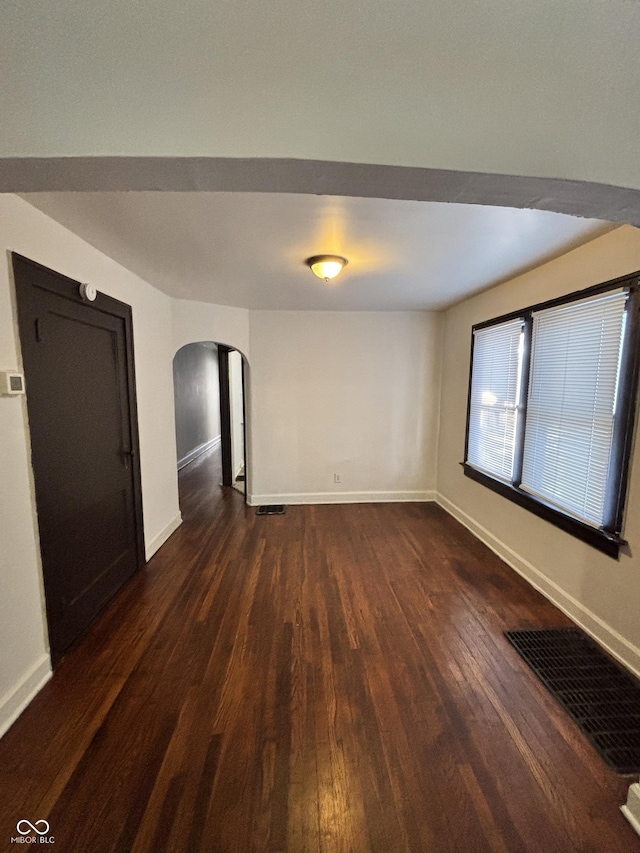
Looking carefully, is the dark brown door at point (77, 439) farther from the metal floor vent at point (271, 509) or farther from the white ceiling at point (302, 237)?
the metal floor vent at point (271, 509)

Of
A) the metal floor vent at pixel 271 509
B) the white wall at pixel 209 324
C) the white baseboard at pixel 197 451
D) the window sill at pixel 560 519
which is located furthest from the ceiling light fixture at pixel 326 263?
the white baseboard at pixel 197 451

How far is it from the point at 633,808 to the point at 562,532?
1.45 metres

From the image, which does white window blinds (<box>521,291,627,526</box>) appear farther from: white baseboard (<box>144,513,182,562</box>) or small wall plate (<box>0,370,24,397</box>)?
white baseboard (<box>144,513,182,562</box>)

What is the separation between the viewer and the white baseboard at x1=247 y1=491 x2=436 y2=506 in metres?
4.36

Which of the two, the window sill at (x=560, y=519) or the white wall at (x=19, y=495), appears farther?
the window sill at (x=560, y=519)

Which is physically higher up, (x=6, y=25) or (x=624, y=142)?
(x=6, y=25)

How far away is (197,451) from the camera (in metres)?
7.27

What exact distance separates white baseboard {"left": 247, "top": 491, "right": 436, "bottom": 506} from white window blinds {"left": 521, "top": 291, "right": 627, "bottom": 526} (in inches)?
74.2

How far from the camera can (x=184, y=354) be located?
21.4 feet

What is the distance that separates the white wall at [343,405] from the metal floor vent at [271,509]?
0.09m

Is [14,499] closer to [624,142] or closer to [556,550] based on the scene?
[624,142]

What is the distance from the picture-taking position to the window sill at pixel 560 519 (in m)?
1.98

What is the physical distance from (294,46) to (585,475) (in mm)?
2549

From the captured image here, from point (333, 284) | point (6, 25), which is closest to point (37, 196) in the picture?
point (6, 25)
